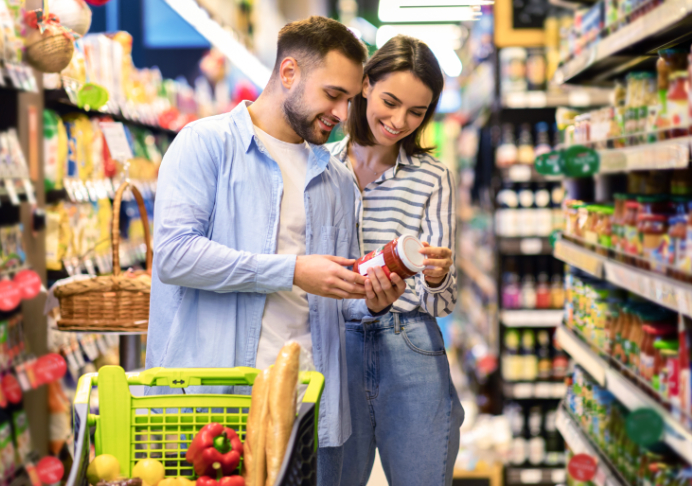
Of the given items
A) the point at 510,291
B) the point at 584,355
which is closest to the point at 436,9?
the point at 510,291

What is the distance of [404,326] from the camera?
6.92 ft

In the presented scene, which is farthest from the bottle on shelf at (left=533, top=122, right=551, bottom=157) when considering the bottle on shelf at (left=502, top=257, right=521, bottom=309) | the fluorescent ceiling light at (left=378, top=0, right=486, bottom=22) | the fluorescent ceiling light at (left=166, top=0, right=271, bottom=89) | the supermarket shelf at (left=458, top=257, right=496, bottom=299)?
the fluorescent ceiling light at (left=166, top=0, right=271, bottom=89)

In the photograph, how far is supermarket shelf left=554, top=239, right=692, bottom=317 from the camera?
65.4 inches

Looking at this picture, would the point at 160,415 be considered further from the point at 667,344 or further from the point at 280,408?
the point at 667,344

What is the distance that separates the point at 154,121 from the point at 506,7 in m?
2.40

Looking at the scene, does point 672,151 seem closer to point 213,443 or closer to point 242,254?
point 242,254

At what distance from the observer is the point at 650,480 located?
6.44 ft

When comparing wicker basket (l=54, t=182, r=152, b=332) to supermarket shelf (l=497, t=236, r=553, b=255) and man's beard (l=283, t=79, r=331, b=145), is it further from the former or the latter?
supermarket shelf (l=497, t=236, r=553, b=255)

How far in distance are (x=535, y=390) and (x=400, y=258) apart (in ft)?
10.8

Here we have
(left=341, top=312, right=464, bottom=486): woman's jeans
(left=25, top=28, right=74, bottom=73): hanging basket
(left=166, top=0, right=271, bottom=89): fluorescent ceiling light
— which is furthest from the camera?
(left=166, top=0, right=271, bottom=89): fluorescent ceiling light

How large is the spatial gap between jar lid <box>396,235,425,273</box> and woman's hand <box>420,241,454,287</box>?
0.08m

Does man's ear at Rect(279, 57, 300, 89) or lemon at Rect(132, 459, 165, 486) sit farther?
man's ear at Rect(279, 57, 300, 89)

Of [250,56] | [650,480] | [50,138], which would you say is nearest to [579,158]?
[650,480]

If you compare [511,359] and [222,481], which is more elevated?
[222,481]
